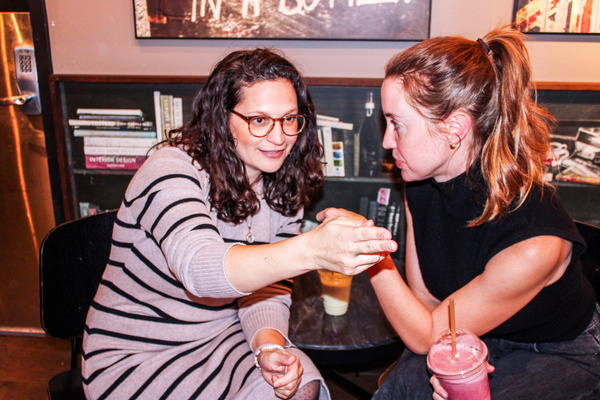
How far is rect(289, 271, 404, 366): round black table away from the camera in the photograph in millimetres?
1429

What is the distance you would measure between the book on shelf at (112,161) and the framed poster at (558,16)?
6.70 feet

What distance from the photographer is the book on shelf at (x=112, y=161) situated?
8.22 ft

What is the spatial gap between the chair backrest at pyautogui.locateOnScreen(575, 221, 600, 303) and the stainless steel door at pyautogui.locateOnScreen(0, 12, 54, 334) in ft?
8.48

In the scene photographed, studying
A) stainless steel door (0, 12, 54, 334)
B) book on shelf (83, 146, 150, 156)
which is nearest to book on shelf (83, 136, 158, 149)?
book on shelf (83, 146, 150, 156)

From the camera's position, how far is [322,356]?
1438 mm

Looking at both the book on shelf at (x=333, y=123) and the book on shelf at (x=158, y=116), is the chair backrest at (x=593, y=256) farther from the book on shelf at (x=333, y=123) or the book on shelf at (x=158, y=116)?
the book on shelf at (x=158, y=116)

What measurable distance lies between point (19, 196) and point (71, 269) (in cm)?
145

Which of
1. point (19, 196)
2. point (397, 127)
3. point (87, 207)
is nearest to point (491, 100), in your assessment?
point (397, 127)

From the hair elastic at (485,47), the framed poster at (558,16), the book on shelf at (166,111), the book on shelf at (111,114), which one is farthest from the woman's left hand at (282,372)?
the framed poster at (558,16)

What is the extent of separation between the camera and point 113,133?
2.50 metres

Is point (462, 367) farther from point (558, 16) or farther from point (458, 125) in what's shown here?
point (558, 16)

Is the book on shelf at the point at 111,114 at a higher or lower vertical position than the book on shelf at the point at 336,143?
higher

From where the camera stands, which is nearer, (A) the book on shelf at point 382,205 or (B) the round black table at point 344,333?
(B) the round black table at point 344,333

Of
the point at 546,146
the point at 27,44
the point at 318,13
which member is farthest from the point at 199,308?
the point at 27,44
